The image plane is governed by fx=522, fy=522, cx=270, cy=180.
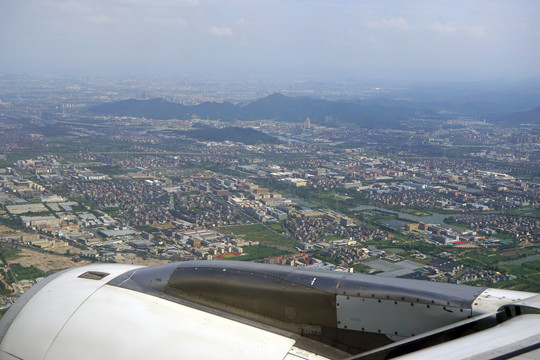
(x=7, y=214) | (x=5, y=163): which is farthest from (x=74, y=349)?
(x=5, y=163)

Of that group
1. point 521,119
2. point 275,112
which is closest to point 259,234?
point 275,112

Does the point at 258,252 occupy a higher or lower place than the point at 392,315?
lower

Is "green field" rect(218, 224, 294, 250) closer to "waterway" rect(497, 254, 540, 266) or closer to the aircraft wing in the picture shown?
"waterway" rect(497, 254, 540, 266)

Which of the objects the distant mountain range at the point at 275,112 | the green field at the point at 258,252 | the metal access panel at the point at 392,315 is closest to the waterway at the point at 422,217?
the green field at the point at 258,252

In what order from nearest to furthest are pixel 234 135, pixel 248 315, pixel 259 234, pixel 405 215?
pixel 248 315
pixel 259 234
pixel 405 215
pixel 234 135

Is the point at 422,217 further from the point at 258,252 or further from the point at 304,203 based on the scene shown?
the point at 258,252

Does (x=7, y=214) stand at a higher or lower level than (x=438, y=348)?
lower

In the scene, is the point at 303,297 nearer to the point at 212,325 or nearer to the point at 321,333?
the point at 321,333
